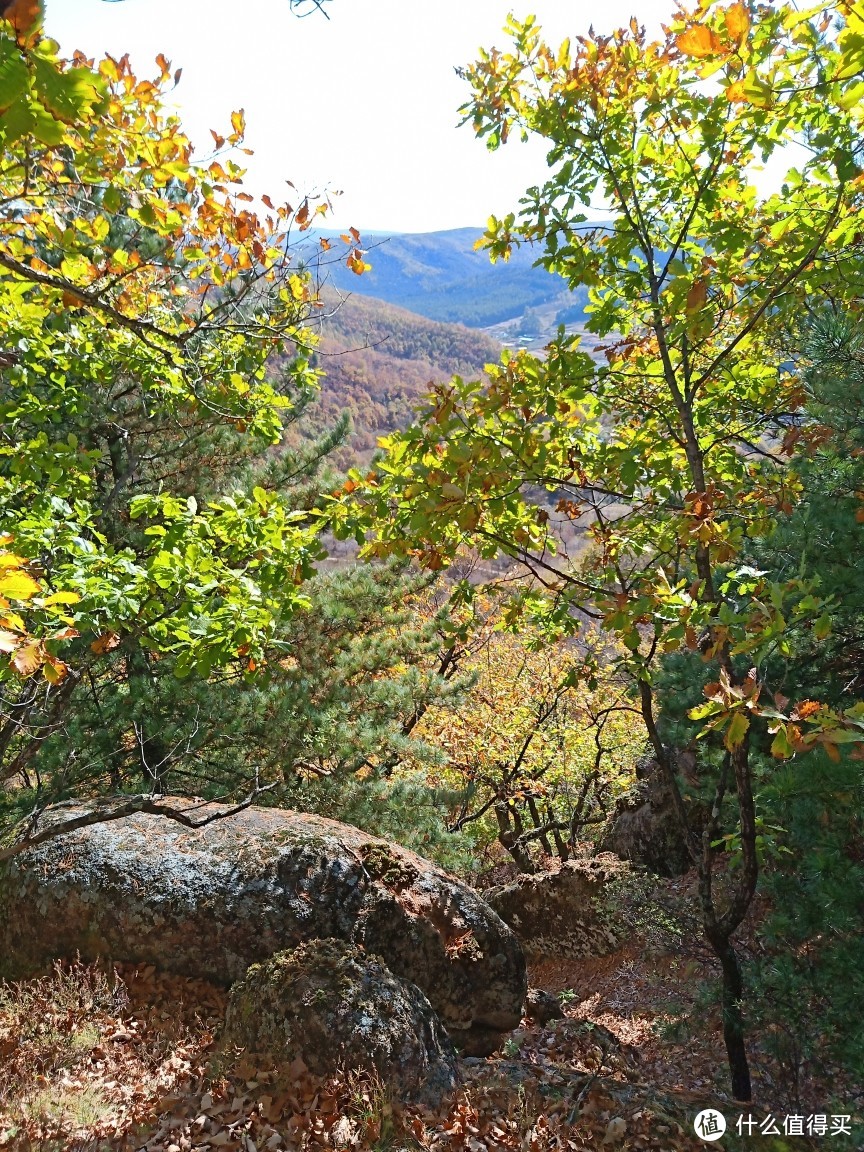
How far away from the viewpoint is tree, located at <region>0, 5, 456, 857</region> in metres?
2.71

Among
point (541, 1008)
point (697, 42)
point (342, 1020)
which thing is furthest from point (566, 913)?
point (697, 42)

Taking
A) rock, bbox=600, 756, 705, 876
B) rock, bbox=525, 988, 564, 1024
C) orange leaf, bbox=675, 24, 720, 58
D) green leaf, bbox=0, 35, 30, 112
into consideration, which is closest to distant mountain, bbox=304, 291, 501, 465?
rock, bbox=600, 756, 705, 876

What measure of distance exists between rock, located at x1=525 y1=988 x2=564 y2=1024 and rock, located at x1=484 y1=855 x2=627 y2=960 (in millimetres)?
2798

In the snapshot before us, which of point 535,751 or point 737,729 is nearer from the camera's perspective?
point 737,729

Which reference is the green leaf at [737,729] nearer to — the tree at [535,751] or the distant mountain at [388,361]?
the tree at [535,751]

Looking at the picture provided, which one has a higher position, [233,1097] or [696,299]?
[696,299]

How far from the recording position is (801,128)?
2.87 metres

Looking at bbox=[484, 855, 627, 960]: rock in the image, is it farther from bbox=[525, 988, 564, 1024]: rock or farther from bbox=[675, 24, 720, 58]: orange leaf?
bbox=[675, 24, 720, 58]: orange leaf

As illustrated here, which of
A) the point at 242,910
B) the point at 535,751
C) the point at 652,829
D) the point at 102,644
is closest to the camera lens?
the point at 102,644

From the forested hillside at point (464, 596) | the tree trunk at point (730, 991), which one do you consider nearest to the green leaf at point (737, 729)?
the forested hillside at point (464, 596)

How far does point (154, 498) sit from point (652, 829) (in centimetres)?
932

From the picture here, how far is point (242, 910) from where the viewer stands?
15.8 ft

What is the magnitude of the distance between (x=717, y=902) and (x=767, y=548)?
433 cm

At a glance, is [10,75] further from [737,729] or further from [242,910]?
[242,910]
